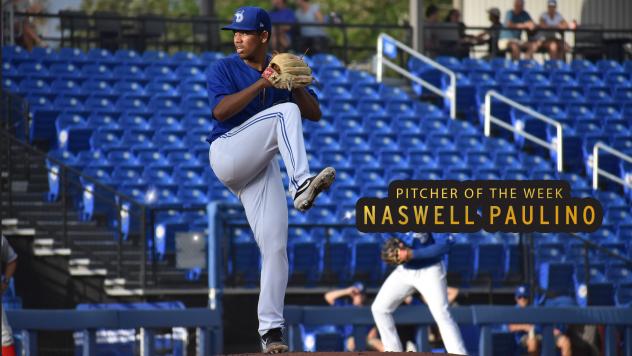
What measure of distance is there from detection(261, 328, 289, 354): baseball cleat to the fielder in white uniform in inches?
163

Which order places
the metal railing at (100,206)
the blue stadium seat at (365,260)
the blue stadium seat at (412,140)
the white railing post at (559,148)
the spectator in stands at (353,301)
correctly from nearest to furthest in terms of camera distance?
the spectator in stands at (353,301), the metal railing at (100,206), the blue stadium seat at (365,260), the white railing post at (559,148), the blue stadium seat at (412,140)

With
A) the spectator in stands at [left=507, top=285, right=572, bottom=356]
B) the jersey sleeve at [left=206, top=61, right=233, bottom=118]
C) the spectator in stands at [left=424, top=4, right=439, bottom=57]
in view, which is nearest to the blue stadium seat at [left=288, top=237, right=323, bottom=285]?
the spectator in stands at [left=507, top=285, right=572, bottom=356]

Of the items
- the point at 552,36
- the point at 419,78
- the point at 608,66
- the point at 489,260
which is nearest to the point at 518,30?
the point at 552,36

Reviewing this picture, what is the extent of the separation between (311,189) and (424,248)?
483 cm

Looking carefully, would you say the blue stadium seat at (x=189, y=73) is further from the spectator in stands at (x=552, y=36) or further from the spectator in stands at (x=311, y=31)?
A: the spectator in stands at (x=552, y=36)

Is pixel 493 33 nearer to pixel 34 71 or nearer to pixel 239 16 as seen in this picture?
pixel 34 71

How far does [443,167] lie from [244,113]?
415 inches

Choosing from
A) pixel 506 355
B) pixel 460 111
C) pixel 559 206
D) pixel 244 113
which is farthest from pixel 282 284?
pixel 460 111

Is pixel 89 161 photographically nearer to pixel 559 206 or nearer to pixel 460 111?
pixel 460 111

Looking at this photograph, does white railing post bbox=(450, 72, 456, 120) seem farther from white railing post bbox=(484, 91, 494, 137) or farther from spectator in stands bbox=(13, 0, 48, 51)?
spectator in stands bbox=(13, 0, 48, 51)

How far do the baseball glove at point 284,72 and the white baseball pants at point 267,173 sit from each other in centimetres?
20

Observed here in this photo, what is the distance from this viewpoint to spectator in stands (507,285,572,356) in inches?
491

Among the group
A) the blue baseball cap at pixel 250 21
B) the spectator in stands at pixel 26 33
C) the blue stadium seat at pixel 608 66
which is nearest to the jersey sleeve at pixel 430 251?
the blue baseball cap at pixel 250 21

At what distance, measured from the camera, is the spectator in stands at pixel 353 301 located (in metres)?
12.0
